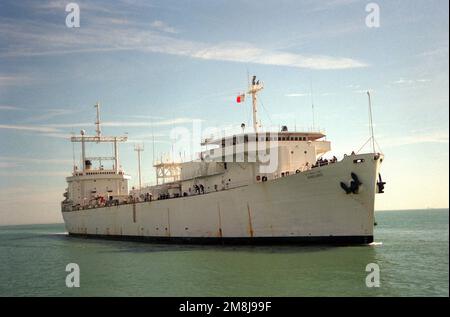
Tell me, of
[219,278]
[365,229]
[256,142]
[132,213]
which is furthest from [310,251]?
[132,213]

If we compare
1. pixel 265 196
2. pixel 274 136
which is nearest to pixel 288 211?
pixel 265 196

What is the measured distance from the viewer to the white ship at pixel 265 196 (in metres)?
21.2

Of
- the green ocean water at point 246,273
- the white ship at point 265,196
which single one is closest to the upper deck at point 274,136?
the white ship at point 265,196

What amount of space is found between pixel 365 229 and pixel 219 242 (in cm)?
891

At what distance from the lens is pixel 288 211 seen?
22703mm

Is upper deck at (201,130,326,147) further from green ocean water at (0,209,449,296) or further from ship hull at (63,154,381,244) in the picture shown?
green ocean water at (0,209,449,296)

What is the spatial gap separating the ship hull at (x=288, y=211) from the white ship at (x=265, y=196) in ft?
0.15

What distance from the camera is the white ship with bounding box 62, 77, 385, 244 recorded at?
2122 centimetres

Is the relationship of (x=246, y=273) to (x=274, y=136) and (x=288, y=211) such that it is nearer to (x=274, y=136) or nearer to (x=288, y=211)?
(x=288, y=211)

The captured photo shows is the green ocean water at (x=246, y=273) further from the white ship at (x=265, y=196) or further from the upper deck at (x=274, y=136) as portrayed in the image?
the upper deck at (x=274, y=136)

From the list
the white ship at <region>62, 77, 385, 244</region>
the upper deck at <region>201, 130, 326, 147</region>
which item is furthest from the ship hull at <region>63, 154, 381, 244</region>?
the upper deck at <region>201, 130, 326, 147</region>

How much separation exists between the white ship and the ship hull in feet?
0.15
